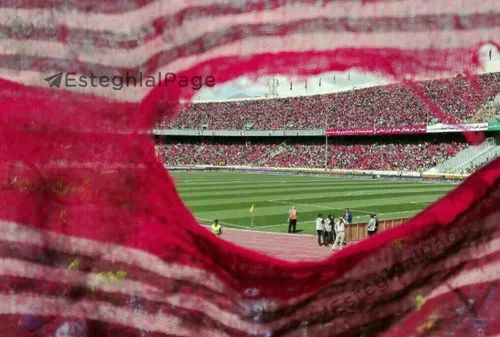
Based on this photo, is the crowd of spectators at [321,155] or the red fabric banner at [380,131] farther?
the crowd of spectators at [321,155]

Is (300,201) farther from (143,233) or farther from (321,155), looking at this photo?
(321,155)

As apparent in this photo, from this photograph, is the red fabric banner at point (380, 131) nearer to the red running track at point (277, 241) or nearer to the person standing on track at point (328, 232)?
the red running track at point (277, 241)

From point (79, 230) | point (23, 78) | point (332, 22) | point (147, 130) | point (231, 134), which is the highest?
point (231, 134)

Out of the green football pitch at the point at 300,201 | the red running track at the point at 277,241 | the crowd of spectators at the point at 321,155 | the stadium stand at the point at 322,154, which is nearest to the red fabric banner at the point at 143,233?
the red running track at the point at 277,241

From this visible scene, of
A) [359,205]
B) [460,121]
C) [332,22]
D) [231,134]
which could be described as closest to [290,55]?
[332,22]

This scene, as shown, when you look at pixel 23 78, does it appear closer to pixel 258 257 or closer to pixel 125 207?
pixel 125 207

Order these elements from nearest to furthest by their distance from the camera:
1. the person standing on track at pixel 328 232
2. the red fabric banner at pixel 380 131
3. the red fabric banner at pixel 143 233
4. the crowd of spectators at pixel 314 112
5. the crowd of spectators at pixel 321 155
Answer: the red fabric banner at pixel 143 233, the person standing on track at pixel 328 232, the red fabric banner at pixel 380 131, the crowd of spectators at pixel 314 112, the crowd of spectators at pixel 321 155

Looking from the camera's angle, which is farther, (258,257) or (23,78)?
(258,257)

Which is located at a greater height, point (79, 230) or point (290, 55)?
point (290, 55)
